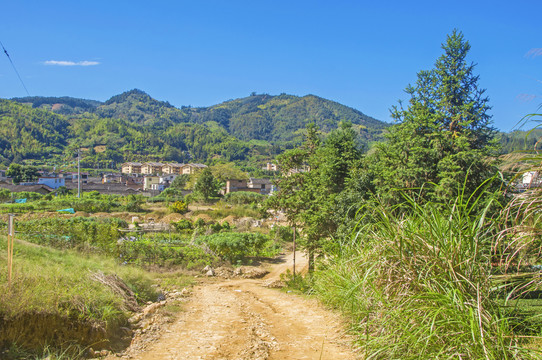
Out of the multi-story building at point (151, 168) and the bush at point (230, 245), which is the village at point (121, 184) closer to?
the multi-story building at point (151, 168)

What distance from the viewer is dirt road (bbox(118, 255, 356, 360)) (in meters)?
6.36

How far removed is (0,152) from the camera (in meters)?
122

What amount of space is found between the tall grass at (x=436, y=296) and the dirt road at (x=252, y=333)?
95 cm

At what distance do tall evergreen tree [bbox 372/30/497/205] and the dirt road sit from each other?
6026 millimetres

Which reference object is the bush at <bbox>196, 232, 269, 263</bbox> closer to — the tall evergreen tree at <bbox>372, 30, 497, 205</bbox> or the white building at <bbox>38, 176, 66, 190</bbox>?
the tall evergreen tree at <bbox>372, 30, 497, 205</bbox>

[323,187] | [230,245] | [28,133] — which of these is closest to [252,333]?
[323,187]

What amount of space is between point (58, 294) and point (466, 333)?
20.9 feet

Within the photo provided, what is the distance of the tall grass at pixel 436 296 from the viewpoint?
3.81 metres

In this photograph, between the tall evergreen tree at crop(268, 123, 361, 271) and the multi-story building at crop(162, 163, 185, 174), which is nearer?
the tall evergreen tree at crop(268, 123, 361, 271)

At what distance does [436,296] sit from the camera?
4.25 meters

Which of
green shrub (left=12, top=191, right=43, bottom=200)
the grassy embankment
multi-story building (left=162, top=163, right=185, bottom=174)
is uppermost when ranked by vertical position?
multi-story building (left=162, top=163, right=185, bottom=174)

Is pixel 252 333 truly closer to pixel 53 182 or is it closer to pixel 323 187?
pixel 323 187

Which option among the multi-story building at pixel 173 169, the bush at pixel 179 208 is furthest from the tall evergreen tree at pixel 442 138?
the multi-story building at pixel 173 169

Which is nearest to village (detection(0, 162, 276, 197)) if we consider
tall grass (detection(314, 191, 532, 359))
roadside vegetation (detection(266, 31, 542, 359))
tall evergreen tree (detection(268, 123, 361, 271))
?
tall evergreen tree (detection(268, 123, 361, 271))
